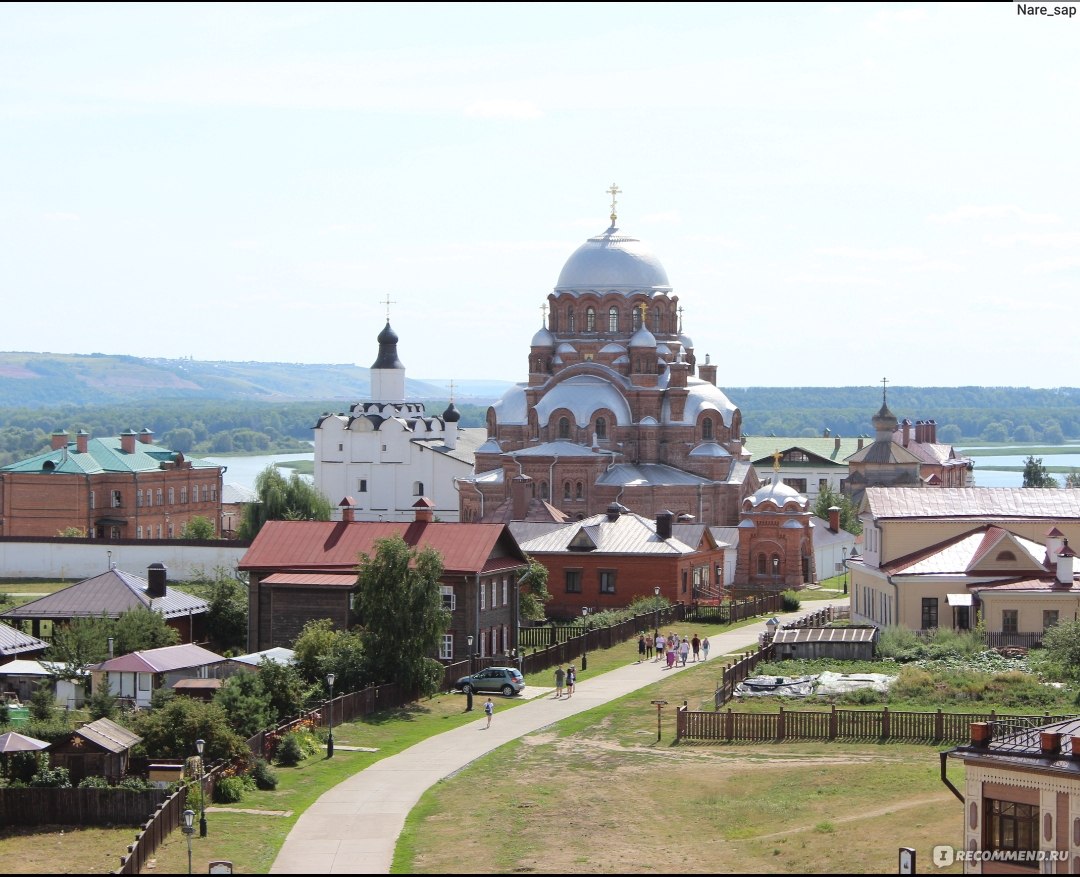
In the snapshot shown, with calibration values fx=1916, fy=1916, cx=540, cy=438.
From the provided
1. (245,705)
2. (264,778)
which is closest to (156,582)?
(245,705)

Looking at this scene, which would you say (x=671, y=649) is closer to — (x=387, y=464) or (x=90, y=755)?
(x=90, y=755)

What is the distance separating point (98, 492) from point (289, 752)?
5988cm

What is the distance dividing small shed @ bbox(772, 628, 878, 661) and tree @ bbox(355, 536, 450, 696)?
30.5 ft

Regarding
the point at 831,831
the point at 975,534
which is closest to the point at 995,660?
the point at 975,534

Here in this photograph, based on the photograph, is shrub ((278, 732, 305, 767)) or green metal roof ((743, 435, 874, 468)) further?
Result: green metal roof ((743, 435, 874, 468))

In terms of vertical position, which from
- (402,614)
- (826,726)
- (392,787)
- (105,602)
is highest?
(402,614)

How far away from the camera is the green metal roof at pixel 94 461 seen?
97.1 m

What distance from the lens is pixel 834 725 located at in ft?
134

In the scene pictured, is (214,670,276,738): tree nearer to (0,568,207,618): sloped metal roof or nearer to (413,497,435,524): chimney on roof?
(0,568,207,618): sloped metal roof

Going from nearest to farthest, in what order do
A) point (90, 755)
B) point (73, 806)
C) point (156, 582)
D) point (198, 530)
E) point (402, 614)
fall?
point (73, 806)
point (90, 755)
point (402, 614)
point (156, 582)
point (198, 530)

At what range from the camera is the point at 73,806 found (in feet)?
118

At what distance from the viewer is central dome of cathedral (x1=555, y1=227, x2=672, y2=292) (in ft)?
310

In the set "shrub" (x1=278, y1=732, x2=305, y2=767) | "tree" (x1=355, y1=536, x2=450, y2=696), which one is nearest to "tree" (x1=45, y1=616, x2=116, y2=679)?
"tree" (x1=355, y1=536, x2=450, y2=696)

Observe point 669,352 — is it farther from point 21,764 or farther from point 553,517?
point 21,764
